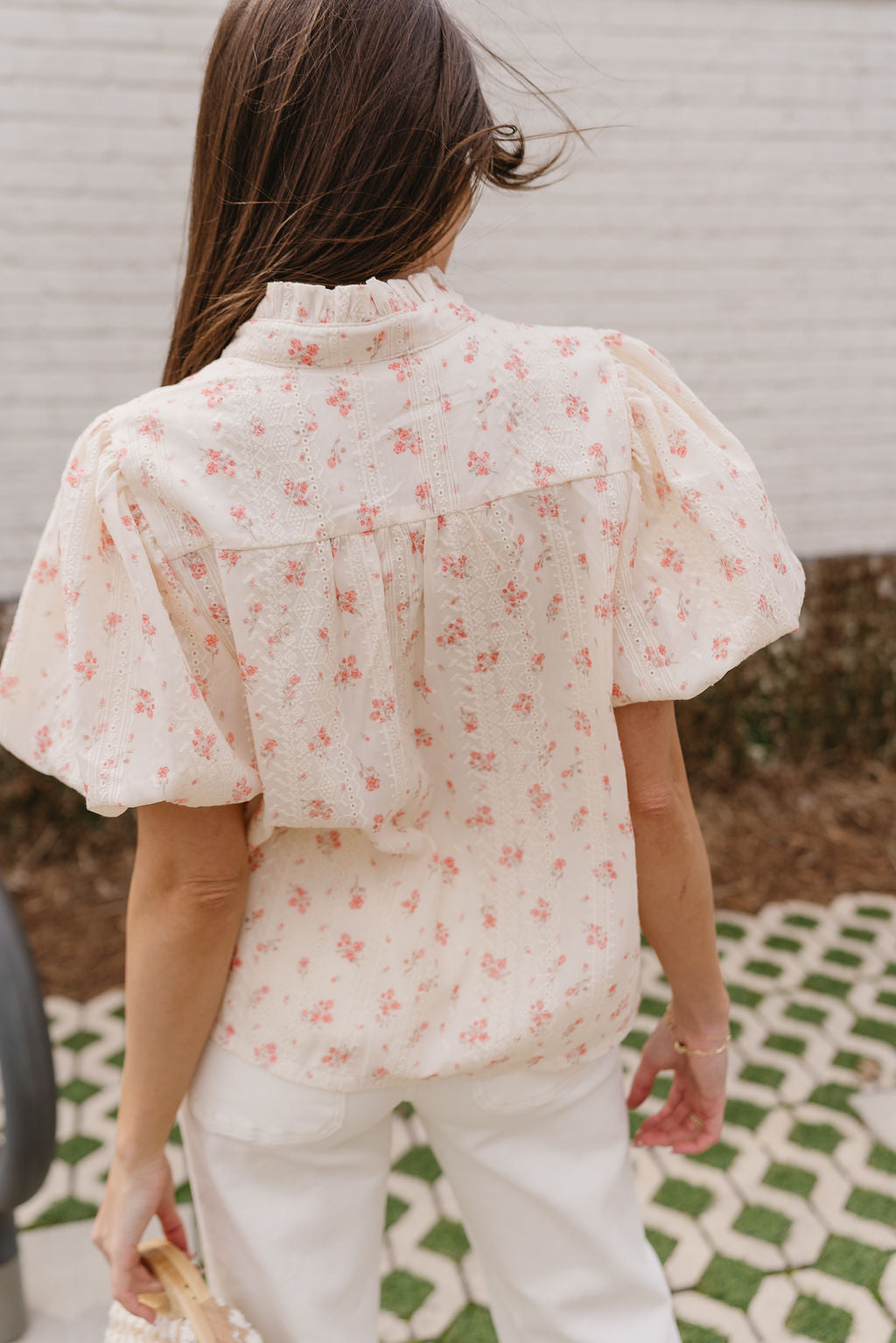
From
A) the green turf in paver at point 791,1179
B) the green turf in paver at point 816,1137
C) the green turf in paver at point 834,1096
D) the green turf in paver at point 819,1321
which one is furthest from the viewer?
the green turf in paver at point 834,1096

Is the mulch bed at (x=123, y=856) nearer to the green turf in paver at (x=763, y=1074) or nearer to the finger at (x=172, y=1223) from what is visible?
the green turf in paver at (x=763, y=1074)

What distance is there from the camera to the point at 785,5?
3.49 metres

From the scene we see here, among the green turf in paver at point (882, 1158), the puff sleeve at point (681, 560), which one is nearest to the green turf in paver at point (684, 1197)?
the green turf in paver at point (882, 1158)

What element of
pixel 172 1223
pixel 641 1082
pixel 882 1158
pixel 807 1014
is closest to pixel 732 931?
pixel 807 1014

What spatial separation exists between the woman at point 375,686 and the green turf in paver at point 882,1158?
1.40m

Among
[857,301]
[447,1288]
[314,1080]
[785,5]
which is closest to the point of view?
[314,1080]

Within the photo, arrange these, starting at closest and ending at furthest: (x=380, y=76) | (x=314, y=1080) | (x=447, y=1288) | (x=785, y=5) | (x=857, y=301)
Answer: (x=380, y=76) < (x=314, y=1080) < (x=447, y=1288) < (x=785, y=5) < (x=857, y=301)

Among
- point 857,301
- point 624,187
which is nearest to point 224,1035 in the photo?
point 624,187

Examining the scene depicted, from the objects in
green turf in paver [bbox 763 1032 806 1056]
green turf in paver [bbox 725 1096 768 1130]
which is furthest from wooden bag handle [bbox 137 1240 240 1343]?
green turf in paver [bbox 763 1032 806 1056]

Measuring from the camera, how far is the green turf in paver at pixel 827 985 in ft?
9.38

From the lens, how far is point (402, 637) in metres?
0.84

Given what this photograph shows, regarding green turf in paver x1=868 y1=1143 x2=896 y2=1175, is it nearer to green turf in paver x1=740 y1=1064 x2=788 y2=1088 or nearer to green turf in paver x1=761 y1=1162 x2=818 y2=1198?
green turf in paver x1=761 y1=1162 x2=818 y2=1198

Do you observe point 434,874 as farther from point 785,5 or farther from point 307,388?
point 785,5

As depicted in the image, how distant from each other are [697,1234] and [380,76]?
78.8 inches
